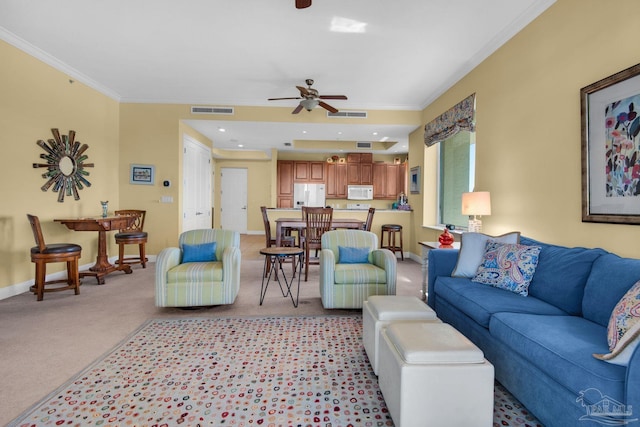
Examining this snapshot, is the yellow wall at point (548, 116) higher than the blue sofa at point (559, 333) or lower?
higher

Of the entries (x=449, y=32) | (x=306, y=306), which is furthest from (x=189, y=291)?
(x=449, y=32)

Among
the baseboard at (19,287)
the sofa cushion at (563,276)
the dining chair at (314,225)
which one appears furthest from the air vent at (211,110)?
the sofa cushion at (563,276)

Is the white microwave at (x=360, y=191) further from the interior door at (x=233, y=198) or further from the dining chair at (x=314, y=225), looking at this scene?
the dining chair at (x=314, y=225)

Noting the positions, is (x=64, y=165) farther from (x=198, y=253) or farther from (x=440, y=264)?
(x=440, y=264)

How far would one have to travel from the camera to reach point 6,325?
8.66 feet

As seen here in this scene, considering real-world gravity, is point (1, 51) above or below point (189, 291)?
above

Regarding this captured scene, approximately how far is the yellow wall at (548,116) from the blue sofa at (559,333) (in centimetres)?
36

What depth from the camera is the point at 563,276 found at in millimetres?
1959

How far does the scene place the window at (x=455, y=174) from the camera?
4551 millimetres

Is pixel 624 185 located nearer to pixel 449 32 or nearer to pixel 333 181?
pixel 449 32

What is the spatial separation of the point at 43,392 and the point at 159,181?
13.8 feet

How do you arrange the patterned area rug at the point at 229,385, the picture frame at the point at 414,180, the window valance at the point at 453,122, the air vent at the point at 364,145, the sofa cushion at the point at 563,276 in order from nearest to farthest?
the patterned area rug at the point at 229,385 < the sofa cushion at the point at 563,276 < the window valance at the point at 453,122 < the picture frame at the point at 414,180 < the air vent at the point at 364,145

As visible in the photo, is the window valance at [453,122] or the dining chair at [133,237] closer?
the window valance at [453,122]

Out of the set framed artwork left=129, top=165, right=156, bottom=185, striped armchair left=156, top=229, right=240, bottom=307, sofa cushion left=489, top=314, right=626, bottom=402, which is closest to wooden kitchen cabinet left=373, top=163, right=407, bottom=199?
framed artwork left=129, top=165, right=156, bottom=185
